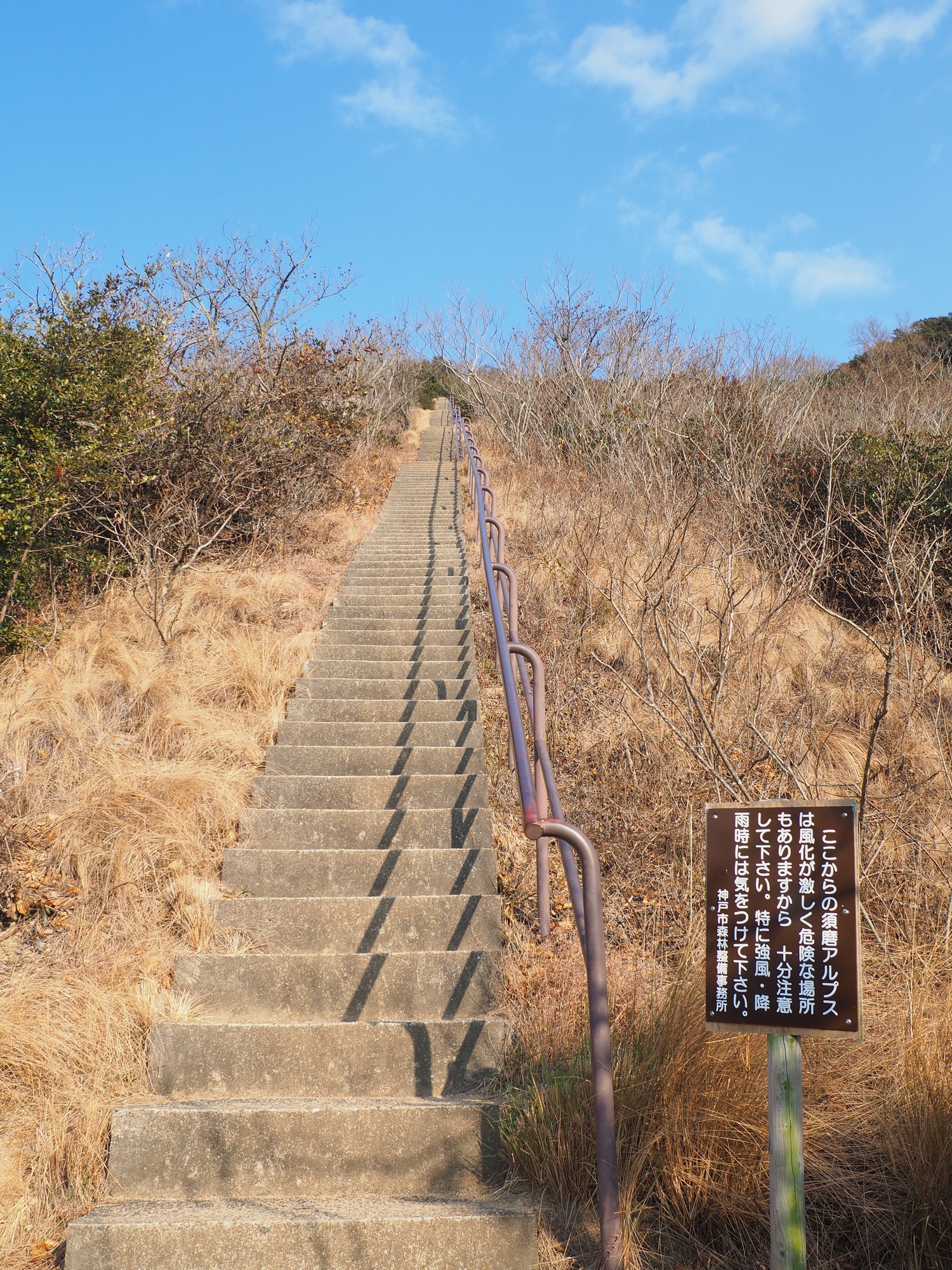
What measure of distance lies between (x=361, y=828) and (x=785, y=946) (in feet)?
8.47

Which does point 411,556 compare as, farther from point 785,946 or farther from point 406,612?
point 785,946

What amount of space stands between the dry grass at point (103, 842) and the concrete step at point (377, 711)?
202mm

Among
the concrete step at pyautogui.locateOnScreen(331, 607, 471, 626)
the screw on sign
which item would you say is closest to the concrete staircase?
the screw on sign

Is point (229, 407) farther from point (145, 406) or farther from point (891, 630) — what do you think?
point (891, 630)

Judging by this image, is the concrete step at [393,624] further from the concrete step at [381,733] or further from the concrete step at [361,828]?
the concrete step at [361,828]

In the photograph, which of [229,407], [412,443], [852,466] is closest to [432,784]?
[229,407]

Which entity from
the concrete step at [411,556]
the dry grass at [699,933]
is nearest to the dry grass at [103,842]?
the dry grass at [699,933]

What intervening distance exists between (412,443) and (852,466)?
12384 mm

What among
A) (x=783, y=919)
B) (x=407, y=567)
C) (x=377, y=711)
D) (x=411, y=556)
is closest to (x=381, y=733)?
(x=377, y=711)

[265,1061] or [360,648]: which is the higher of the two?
[360,648]

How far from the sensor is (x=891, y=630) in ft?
20.7

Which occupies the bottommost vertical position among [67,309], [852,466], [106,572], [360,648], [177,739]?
[177,739]

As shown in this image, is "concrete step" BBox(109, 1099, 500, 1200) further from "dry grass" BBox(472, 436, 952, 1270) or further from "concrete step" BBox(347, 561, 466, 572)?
"concrete step" BBox(347, 561, 466, 572)

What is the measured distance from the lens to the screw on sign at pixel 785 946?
Result: 2.05m
